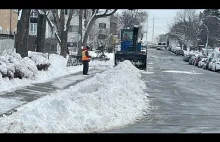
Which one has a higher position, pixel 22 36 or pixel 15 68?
pixel 22 36

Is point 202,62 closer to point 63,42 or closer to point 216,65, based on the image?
point 216,65

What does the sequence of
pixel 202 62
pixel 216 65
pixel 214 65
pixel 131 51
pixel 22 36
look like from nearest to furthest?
pixel 22 36
pixel 131 51
pixel 216 65
pixel 214 65
pixel 202 62

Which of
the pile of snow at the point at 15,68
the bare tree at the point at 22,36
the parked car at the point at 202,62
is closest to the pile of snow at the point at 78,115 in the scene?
the pile of snow at the point at 15,68

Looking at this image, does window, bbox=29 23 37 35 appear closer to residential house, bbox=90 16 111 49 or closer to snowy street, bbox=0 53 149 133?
residential house, bbox=90 16 111 49

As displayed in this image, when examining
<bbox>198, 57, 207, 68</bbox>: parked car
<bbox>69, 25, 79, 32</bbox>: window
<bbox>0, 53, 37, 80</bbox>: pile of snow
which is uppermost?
<bbox>69, 25, 79, 32</bbox>: window

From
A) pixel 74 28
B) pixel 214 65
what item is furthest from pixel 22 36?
pixel 74 28

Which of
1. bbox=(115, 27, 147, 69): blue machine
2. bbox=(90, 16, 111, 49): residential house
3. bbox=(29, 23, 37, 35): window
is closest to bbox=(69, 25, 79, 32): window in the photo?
bbox=(29, 23, 37, 35): window

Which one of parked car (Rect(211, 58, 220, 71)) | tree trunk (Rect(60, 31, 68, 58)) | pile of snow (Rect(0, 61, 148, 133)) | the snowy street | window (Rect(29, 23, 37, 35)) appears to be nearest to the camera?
pile of snow (Rect(0, 61, 148, 133))

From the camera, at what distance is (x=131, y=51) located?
1636 inches

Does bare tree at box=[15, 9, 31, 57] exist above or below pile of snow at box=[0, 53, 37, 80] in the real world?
above

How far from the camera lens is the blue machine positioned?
130 feet

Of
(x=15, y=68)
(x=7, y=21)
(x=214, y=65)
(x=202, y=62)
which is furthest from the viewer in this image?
(x=202, y=62)
